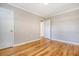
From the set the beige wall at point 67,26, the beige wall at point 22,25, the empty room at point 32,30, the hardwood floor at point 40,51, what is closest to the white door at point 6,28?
the empty room at point 32,30

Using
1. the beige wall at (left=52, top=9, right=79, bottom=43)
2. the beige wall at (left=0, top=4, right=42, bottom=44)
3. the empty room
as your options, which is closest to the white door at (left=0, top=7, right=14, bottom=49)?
the empty room

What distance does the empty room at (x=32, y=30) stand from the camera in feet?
10.2

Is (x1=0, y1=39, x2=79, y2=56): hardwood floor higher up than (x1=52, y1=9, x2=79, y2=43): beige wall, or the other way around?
(x1=52, y1=9, x2=79, y2=43): beige wall

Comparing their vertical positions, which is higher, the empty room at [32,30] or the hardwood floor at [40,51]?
the empty room at [32,30]

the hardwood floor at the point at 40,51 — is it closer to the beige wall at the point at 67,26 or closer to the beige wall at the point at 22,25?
the beige wall at the point at 22,25


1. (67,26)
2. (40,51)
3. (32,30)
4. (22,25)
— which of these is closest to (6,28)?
(22,25)

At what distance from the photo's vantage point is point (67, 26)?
4812 millimetres

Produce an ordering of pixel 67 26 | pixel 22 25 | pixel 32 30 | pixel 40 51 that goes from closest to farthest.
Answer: pixel 40 51 → pixel 22 25 → pixel 67 26 → pixel 32 30

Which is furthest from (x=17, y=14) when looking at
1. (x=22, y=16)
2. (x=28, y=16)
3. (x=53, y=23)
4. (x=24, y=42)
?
(x=53, y=23)

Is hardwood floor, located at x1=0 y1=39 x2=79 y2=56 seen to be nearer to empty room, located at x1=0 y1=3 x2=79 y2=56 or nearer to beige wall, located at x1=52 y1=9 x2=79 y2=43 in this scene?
empty room, located at x1=0 y1=3 x2=79 y2=56

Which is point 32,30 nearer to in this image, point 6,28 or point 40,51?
point 6,28

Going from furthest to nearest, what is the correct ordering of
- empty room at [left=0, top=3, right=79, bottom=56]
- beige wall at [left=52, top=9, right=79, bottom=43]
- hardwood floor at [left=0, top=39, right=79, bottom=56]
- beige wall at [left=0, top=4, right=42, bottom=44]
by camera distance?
beige wall at [left=52, top=9, right=79, bottom=43] → beige wall at [left=0, top=4, right=42, bottom=44] → empty room at [left=0, top=3, right=79, bottom=56] → hardwood floor at [left=0, top=39, right=79, bottom=56]

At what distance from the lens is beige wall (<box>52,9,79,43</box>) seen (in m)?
4.33

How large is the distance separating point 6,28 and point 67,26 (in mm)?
3854
